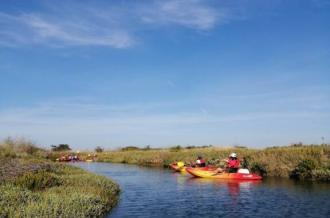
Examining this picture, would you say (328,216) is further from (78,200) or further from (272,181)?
(272,181)

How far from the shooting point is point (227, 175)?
36.5 meters

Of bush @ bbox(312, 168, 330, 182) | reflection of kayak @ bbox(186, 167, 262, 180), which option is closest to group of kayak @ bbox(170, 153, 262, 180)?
reflection of kayak @ bbox(186, 167, 262, 180)

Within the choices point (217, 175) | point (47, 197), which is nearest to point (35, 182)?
point (47, 197)

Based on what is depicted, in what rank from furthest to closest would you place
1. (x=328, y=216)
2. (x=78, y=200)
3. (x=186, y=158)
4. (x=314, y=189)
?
(x=186, y=158) → (x=314, y=189) → (x=328, y=216) → (x=78, y=200)

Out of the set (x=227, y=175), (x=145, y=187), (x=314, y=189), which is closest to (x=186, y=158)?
(x=227, y=175)

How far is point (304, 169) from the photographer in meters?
34.2

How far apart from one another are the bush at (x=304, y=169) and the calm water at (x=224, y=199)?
144 cm

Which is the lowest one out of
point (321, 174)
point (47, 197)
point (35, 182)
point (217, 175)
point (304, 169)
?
point (47, 197)

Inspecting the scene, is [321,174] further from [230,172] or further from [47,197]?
[47,197]

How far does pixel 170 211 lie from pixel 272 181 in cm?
1483

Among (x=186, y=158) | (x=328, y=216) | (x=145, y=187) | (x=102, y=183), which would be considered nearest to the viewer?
(x=328, y=216)

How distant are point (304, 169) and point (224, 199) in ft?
38.1

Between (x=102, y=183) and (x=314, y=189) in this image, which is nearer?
(x=102, y=183)

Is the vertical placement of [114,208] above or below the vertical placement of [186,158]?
below
